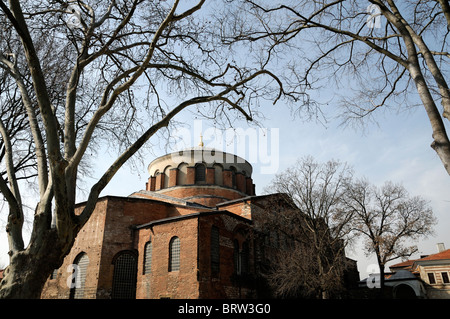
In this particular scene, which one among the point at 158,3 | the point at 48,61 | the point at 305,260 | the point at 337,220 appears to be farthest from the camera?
the point at 337,220

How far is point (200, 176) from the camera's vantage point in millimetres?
27969

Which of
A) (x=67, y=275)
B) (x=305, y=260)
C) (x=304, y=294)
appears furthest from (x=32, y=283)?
(x=304, y=294)

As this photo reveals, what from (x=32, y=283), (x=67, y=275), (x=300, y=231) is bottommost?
(x=32, y=283)

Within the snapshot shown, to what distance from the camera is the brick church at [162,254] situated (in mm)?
16766

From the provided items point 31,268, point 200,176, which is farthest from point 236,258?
point 31,268

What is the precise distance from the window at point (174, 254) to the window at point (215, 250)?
1786 mm

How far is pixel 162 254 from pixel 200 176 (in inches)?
429

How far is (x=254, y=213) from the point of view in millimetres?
21719

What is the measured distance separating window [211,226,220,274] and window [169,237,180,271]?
1786 mm

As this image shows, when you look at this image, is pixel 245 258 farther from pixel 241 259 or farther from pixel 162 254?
pixel 162 254

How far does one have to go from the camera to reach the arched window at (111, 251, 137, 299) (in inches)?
724

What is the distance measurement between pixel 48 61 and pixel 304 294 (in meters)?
18.0

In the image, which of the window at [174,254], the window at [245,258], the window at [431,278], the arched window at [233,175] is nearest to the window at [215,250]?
the window at [174,254]
